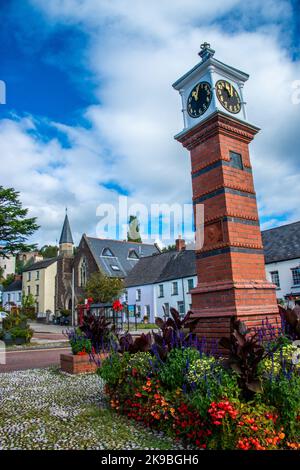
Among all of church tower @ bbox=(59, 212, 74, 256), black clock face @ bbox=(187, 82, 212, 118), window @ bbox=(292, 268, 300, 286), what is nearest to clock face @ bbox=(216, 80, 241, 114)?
black clock face @ bbox=(187, 82, 212, 118)

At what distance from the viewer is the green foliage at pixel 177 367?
4.27 m

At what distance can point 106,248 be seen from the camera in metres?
47.0

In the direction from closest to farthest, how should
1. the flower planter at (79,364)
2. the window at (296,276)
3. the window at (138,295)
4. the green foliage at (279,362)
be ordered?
the green foliage at (279,362), the flower planter at (79,364), the window at (296,276), the window at (138,295)

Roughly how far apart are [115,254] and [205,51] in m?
41.5

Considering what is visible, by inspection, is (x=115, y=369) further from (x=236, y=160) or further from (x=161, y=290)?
(x=161, y=290)

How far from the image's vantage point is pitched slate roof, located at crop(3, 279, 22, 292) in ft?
197

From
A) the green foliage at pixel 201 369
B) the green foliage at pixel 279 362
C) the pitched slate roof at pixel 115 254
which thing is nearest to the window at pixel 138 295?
the pitched slate roof at pixel 115 254

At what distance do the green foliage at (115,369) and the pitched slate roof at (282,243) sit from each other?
25.2m

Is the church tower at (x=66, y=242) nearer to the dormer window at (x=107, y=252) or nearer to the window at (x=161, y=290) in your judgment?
the dormer window at (x=107, y=252)

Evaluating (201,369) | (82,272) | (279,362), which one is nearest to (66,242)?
(82,272)

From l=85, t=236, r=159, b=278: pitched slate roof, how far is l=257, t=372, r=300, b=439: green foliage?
132 ft

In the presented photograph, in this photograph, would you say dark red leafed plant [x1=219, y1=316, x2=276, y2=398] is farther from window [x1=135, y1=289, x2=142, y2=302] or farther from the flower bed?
window [x1=135, y1=289, x2=142, y2=302]

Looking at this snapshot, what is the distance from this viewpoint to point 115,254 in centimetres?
4794
